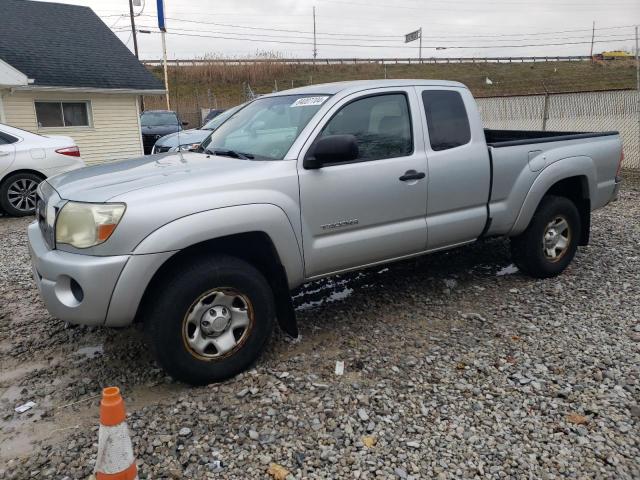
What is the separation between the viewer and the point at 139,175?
3.37m

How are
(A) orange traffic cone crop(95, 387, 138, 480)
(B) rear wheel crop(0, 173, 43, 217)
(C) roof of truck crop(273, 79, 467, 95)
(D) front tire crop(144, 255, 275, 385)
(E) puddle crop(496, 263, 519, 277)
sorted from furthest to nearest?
(B) rear wheel crop(0, 173, 43, 217)
(E) puddle crop(496, 263, 519, 277)
(C) roof of truck crop(273, 79, 467, 95)
(D) front tire crop(144, 255, 275, 385)
(A) orange traffic cone crop(95, 387, 138, 480)

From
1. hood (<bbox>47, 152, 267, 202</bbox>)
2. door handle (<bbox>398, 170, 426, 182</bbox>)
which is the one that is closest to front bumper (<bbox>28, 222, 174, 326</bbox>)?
hood (<bbox>47, 152, 267, 202</bbox>)

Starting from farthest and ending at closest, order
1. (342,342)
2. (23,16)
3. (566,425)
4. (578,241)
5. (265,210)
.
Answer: (23,16) → (578,241) → (342,342) → (265,210) → (566,425)

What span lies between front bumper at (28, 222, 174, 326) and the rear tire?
3393 millimetres

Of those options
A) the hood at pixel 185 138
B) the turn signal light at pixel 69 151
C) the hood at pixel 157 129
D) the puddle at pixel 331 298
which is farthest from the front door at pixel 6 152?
the hood at pixel 157 129

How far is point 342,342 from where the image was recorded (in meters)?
3.92

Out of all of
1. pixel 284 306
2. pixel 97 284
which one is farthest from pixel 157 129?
pixel 97 284

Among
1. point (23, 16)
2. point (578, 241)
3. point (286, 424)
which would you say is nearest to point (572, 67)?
point (23, 16)

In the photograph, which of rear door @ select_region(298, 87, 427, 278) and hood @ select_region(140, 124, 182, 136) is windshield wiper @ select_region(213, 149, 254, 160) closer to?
rear door @ select_region(298, 87, 427, 278)

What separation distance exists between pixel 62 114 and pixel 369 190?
1457 centimetres

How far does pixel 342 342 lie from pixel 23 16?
18.3 m

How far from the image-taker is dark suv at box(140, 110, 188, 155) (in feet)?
60.8

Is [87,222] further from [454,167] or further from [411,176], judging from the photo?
[454,167]

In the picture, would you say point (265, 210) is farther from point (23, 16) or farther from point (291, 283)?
point (23, 16)
